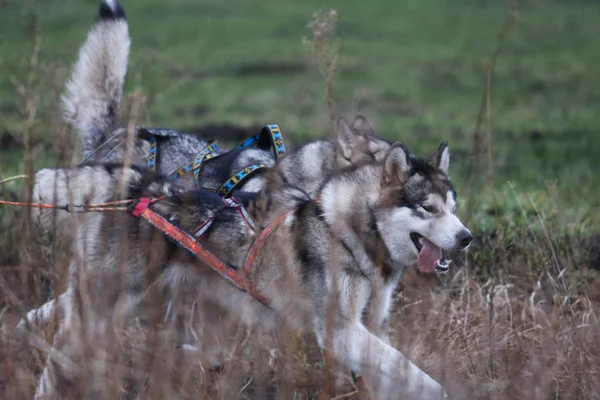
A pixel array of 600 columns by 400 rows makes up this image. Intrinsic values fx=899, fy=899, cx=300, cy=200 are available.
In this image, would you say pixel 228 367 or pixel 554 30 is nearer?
pixel 228 367

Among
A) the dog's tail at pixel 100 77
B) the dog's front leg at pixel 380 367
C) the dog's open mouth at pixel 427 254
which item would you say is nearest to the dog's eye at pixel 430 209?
the dog's open mouth at pixel 427 254

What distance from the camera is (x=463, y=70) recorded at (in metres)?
16.5

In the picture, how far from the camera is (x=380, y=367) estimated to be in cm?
384

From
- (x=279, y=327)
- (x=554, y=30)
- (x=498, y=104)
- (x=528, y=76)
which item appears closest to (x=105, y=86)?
(x=279, y=327)

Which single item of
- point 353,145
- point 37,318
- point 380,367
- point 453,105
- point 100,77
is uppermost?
→ point 100,77

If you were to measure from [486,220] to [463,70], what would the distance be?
1089 centimetres

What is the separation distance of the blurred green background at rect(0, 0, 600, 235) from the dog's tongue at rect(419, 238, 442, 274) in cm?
52

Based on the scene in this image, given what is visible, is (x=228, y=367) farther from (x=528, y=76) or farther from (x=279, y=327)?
(x=528, y=76)

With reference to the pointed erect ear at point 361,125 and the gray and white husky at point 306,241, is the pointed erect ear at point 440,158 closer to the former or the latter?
the gray and white husky at point 306,241

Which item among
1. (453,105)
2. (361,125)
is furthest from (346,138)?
(453,105)

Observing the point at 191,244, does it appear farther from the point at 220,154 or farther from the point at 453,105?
the point at 453,105

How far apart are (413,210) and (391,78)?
12265 mm

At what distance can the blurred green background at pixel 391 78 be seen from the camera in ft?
21.7

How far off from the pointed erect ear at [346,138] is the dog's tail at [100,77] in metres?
1.39
